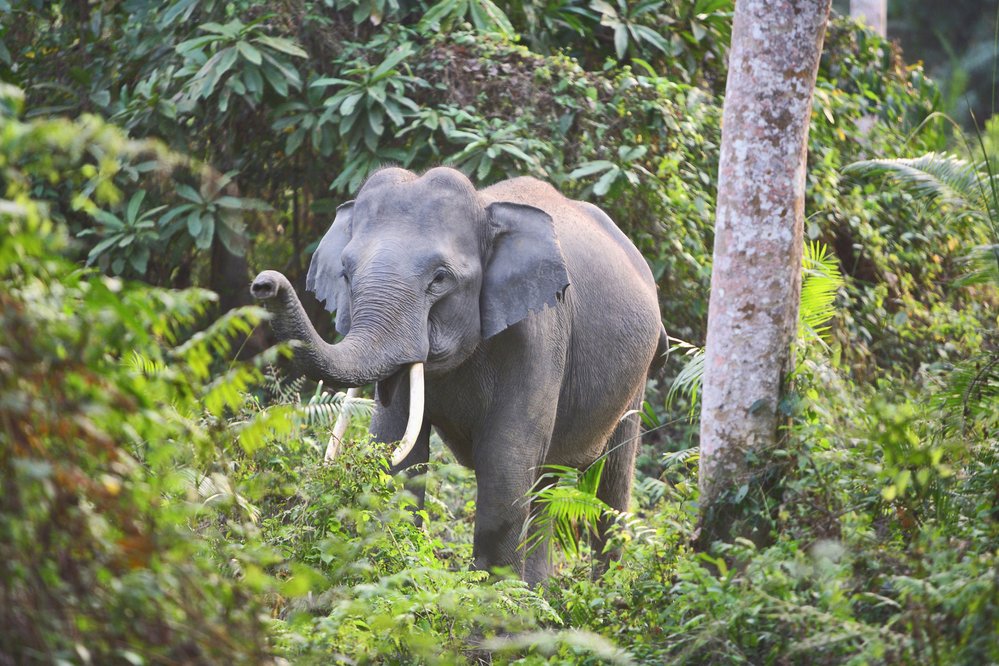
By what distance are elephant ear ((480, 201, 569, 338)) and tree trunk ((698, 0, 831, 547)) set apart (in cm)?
77

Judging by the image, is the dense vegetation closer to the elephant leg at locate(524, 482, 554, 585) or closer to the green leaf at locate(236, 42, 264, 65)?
the green leaf at locate(236, 42, 264, 65)

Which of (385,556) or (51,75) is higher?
(51,75)

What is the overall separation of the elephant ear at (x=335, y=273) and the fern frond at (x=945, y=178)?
7.32 feet

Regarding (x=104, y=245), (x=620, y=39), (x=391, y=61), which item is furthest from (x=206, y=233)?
(x=620, y=39)

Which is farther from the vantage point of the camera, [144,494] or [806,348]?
[806,348]

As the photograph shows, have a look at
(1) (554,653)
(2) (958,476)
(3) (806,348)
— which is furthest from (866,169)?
(1) (554,653)

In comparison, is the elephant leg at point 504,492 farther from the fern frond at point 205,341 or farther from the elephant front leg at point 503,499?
the fern frond at point 205,341

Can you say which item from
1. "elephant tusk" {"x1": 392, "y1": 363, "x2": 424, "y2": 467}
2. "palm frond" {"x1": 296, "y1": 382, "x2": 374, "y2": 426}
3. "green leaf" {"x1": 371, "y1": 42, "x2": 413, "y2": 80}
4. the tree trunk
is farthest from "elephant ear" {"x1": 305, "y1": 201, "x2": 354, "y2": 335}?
"green leaf" {"x1": 371, "y1": 42, "x2": 413, "y2": 80}

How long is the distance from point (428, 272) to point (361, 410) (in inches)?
26.2

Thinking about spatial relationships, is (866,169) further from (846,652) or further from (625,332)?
(846,652)

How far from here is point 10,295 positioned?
233 cm

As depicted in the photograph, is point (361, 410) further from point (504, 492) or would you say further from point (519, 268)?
point (519, 268)

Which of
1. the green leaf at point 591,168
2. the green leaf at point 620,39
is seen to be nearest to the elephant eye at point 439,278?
the green leaf at point 591,168

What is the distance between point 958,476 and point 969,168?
1.28 meters
